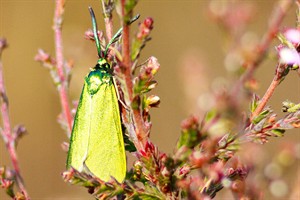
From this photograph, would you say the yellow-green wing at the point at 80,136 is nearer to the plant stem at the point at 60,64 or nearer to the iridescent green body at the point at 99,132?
the iridescent green body at the point at 99,132

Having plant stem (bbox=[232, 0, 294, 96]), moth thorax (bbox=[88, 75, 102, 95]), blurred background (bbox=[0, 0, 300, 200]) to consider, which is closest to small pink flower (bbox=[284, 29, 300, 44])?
plant stem (bbox=[232, 0, 294, 96])

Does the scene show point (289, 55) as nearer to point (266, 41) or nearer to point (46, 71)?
point (266, 41)

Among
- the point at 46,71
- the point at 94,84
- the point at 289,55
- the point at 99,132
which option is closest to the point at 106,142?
the point at 99,132

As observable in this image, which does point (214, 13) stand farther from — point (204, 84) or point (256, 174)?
point (256, 174)

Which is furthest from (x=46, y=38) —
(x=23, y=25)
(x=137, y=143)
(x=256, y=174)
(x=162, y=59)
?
(x=256, y=174)

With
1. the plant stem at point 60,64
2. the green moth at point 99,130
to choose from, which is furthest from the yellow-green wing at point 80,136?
the plant stem at point 60,64

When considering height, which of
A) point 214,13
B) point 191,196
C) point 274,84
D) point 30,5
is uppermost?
point 30,5
